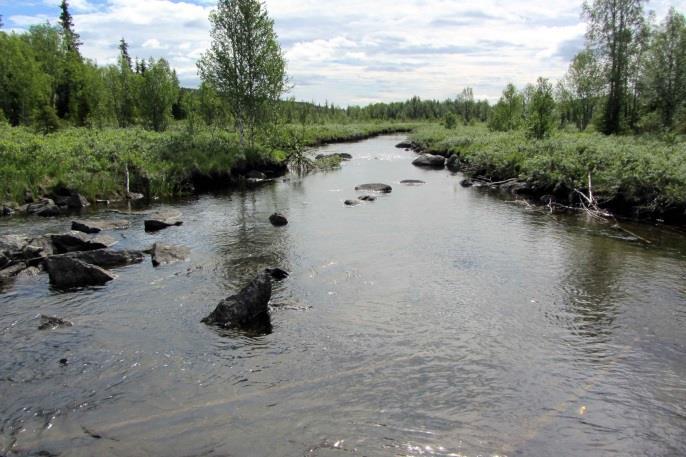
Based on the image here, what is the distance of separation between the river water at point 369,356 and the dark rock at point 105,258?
Result: 90cm

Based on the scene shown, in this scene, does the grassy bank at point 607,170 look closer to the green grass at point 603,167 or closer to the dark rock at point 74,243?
the green grass at point 603,167

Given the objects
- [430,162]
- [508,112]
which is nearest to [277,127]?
[430,162]

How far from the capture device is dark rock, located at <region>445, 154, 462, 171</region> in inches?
2234

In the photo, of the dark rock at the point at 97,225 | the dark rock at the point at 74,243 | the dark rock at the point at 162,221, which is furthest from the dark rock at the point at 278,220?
the dark rock at the point at 74,243

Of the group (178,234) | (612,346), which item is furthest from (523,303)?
(178,234)

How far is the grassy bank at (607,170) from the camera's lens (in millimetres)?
27594

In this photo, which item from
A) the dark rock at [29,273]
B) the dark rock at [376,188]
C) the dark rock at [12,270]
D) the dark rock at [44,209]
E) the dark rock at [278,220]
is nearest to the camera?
the dark rock at [12,270]

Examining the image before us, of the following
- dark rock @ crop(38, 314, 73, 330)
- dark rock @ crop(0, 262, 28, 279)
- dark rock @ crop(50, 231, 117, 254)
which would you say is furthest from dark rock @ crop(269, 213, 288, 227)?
dark rock @ crop(38, 314, 73, 330)

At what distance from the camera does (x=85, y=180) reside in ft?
113

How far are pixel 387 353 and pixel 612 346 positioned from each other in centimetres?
598

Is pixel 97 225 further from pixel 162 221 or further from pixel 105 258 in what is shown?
pixel 105 258

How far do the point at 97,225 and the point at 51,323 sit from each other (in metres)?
12.5

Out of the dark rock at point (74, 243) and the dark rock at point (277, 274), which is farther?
the dark rock at point (74, 243)

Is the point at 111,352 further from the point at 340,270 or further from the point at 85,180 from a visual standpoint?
the point at 85,180
